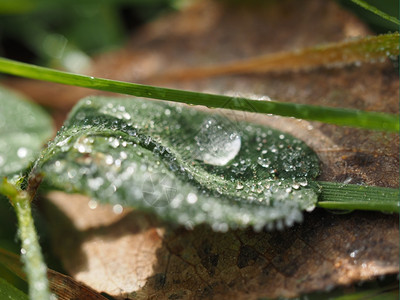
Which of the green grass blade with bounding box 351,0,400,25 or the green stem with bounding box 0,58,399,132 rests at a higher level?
the green grass blade with bounding box 351,0,400,25

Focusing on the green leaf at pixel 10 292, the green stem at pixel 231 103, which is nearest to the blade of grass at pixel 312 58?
the green stem at pixel 231 103

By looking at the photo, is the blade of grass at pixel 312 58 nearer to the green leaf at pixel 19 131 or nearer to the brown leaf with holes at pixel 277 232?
the brown leaf with holes at pixel 277 232

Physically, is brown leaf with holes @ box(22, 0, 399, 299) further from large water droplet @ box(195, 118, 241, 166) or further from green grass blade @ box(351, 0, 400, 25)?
green grass blade @ box(351, 0, 400, 25)

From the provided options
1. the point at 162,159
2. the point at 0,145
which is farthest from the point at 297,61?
the point at 0,145

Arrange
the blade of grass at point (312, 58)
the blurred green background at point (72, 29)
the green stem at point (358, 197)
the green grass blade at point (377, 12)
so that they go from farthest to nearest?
1. the blurred green background at point (72, 29)
2. the blade of grass at point (312, 58)
3. the green grass blade at point (377, 12)
4. the green stem at point (358, 197)

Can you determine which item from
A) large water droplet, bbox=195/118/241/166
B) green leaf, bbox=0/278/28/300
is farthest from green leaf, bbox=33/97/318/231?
green leaf, bbox=0/278/28/300

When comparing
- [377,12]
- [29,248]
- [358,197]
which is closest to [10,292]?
[29,248]
